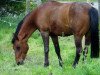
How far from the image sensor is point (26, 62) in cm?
1000

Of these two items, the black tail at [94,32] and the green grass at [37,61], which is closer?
the green grass at [37,61]

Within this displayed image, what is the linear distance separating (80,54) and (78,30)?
22.0 inches

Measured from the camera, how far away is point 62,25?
9.23 meters

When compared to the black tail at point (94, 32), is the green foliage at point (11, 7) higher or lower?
lower

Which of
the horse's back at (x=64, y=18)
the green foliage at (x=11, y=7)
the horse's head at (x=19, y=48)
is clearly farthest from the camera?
the green foliage at (x=11, y=7)

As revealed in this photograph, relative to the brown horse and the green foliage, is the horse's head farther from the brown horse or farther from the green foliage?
the green foliage

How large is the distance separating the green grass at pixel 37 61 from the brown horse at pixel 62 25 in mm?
339

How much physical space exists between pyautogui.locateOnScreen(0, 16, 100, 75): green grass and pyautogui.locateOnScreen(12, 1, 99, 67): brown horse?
1.11 ft

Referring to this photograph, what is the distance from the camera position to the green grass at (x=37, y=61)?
711 centimetres

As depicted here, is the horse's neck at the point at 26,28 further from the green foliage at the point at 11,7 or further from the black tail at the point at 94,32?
the green foliage at the point at 11,7

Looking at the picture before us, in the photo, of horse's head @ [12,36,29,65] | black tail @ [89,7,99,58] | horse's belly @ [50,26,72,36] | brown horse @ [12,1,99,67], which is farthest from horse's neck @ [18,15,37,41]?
black tail @ [89,7,99,58]

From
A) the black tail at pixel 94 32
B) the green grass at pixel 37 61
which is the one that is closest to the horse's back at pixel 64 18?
the black tail at pixel 94 32

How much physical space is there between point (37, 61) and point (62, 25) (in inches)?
57.3

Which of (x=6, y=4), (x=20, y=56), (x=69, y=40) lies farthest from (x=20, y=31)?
(x=6, y=4)
